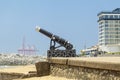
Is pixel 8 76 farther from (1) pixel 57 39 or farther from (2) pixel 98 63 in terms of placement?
(1) pixel 57 39

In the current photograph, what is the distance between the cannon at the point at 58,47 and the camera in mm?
25642

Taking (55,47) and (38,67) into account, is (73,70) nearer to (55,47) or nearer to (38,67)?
(38,67)

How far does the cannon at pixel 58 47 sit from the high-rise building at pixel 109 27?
244ft

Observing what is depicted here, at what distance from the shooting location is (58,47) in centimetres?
2652

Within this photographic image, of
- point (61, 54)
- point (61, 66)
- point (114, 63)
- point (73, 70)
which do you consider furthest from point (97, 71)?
point (61, 54)

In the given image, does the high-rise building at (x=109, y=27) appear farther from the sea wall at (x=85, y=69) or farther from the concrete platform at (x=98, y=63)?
the concrete platform at (x=98, y=63)

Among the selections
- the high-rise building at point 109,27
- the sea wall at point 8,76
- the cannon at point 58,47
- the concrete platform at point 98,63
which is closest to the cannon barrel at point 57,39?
the cannon at point 58,47

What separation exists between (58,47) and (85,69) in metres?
15.3

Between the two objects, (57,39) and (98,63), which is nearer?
(98,63)

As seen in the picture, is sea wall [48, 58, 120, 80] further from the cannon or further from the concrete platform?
the cannon

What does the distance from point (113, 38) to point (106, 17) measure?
16.5 feet

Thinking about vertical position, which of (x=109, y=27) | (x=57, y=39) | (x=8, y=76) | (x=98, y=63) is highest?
(x=109, y=27)

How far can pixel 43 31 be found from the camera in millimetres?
26641

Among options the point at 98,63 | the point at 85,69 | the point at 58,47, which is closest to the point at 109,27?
the point at 58,47
